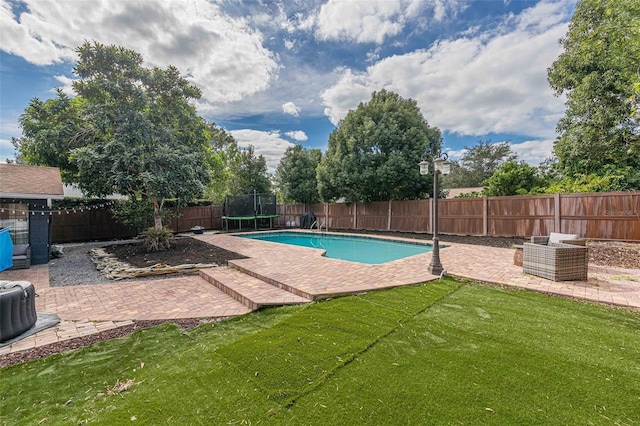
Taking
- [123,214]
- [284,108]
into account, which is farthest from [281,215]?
[123,214]

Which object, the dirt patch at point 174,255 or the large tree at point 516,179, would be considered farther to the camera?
the large tree at point 516,179

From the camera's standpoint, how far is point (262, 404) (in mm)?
1931

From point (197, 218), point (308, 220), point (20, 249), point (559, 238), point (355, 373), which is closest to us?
point (355, 373)

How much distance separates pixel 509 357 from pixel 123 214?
11865 millimetres

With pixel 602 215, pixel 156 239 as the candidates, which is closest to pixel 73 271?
pixel 156 239

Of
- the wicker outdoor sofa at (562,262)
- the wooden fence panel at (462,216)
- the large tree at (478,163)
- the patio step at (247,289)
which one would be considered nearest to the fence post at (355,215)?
the wooden fence panel at (462,216)

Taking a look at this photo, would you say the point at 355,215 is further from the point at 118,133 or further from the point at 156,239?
the point at 118,133

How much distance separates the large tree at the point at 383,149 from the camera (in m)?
12.9

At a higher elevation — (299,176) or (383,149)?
(383,149)

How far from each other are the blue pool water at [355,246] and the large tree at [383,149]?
296 cm

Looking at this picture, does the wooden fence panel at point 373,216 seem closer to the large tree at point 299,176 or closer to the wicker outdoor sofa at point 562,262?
the large tree at point 299,176

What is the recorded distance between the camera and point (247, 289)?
15.1 feet

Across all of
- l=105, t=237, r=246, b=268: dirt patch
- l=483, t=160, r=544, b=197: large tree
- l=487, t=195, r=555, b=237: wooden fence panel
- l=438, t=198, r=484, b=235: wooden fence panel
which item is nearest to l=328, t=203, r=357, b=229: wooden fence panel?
l=438, t=198, r=484, b=235: wooden fence panel

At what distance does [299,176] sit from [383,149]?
21.3 feet
